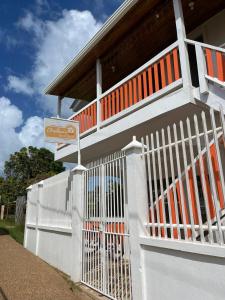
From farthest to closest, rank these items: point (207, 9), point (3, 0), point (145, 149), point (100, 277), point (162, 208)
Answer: point (3, 0), point (207, 9), point (100, 277), point (145, 149), point (162, 208)

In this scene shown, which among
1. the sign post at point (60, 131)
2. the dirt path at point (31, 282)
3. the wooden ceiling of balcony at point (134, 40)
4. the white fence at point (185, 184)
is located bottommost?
the dirt path at point (31, 282)

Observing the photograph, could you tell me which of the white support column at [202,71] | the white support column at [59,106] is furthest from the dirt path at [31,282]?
the white support column at [59,106]

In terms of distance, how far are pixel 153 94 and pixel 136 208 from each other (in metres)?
3.17

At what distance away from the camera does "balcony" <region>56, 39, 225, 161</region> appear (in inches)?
205

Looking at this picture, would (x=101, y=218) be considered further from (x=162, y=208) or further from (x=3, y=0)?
(x=3, y=0)

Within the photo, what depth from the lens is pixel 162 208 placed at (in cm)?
358

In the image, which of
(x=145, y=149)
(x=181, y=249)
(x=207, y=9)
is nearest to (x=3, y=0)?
(x=207, y=9)

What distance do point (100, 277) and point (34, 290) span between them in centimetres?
133

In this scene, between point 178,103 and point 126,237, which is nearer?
point 126,237

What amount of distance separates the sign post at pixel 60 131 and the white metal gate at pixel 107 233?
6.26ft

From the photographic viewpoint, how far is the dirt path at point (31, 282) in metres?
4.78

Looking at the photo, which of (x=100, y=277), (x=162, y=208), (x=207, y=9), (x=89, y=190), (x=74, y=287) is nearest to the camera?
(x=162, y=208)

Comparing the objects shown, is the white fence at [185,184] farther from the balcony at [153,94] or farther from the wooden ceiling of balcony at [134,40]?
the wooden ceiling of balcony at [134,40]

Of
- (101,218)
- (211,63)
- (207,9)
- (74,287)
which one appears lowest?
(74,287)
